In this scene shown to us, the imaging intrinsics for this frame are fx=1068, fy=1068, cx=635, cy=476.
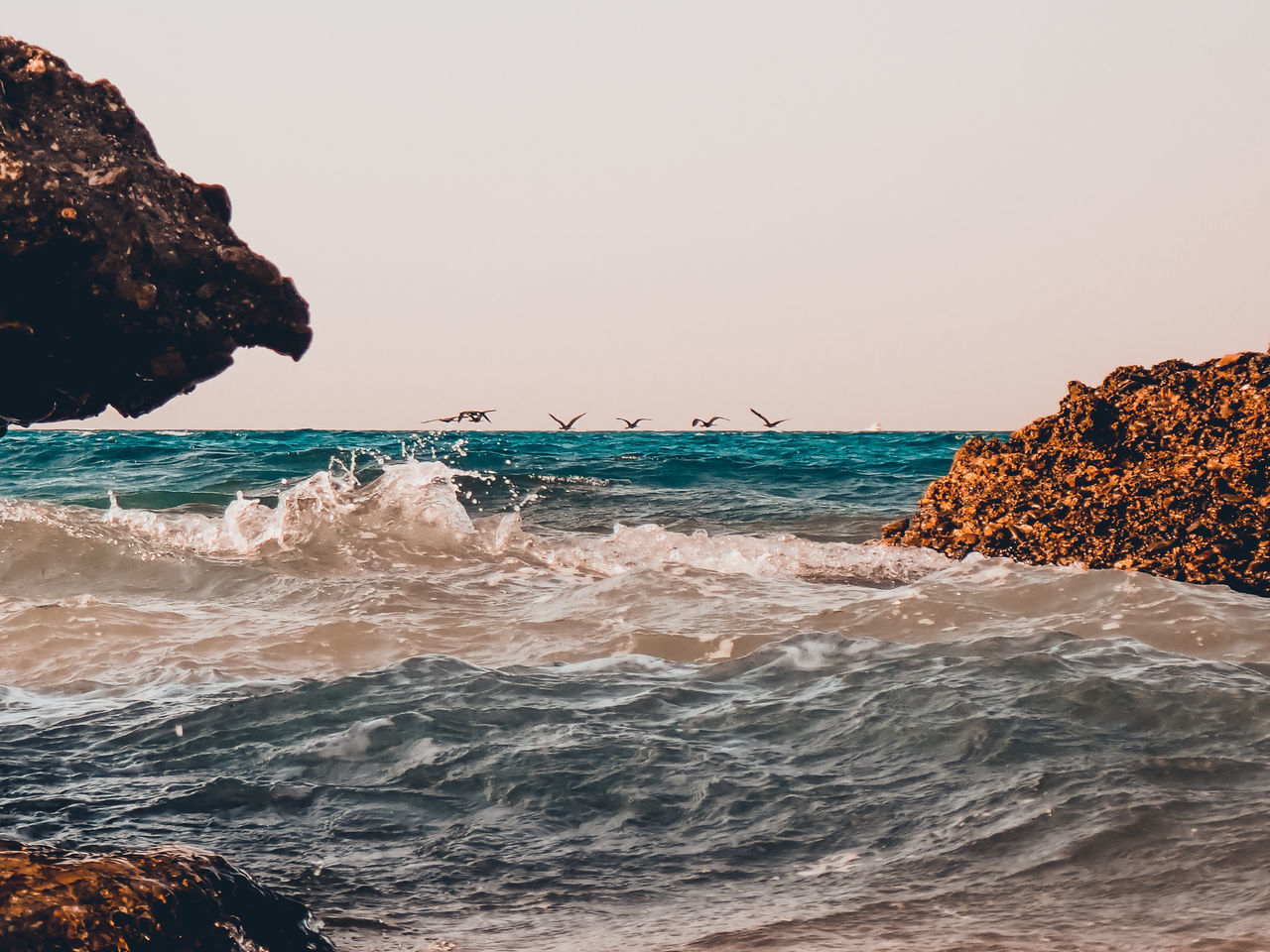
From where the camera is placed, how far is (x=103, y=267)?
2.49 metres

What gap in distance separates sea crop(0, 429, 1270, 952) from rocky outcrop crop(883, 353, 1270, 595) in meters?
0.50

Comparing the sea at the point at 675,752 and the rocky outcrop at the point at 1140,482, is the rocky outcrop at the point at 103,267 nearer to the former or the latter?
the sea at the point at 675,752

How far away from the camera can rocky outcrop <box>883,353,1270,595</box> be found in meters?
7.50

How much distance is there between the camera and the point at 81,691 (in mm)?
4902

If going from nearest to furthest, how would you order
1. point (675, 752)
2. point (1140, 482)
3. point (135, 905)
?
point (135, 905) < point (675, 752) < point (1140, 482)

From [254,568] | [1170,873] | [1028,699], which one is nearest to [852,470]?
[254,568]

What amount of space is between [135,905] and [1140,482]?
767cm

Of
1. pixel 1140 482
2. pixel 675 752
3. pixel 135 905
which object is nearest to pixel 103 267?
pixel 135 905

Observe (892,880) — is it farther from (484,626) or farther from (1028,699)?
(484,626)

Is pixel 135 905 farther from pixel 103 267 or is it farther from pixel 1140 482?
pixel 1140 482

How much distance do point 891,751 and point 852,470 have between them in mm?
17023

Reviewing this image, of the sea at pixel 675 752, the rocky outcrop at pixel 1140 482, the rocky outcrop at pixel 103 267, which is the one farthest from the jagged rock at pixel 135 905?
the rocky outcrop at pixel 1140 482

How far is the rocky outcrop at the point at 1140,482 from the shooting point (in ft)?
24.6

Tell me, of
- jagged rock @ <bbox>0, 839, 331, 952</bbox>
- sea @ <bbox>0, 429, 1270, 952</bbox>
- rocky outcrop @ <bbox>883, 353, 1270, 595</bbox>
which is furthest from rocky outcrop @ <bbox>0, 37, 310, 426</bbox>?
rocky outcrop @ <bbox>883, 353, 1270, 595</bbox>
